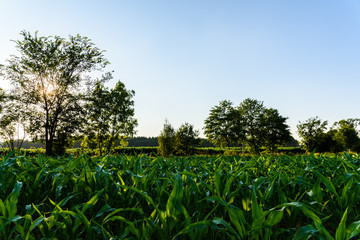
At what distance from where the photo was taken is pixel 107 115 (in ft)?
113

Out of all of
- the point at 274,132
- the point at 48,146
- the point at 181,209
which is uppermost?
the point at 274,132

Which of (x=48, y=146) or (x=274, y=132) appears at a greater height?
(x=274, y=132)

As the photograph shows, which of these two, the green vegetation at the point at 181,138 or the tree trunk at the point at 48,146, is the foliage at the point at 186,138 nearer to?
the green vegetation at the point at 181,138

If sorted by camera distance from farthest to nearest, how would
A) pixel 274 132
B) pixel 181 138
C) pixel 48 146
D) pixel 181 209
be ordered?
pixel 274 132 → pixel 181 138 → pixel 48 146 → pixel 181 209

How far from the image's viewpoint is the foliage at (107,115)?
98.5ft

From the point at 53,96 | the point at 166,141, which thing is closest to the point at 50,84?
the point at 53,96

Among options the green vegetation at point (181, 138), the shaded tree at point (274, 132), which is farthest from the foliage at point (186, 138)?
the shaded tree at point (274, 132)

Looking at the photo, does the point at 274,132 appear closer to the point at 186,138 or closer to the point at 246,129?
the point at 246,129

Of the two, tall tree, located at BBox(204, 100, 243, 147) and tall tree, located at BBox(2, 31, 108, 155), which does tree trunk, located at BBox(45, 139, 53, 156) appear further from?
tall tree, located at BBox(204, 100, 243, 147)

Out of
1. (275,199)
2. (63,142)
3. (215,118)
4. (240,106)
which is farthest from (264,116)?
(275,199)

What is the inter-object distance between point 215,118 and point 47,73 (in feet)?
114

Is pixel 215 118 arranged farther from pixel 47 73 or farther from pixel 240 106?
pixel 47 73

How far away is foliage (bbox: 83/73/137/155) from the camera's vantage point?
30.0 meters

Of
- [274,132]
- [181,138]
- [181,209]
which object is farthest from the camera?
[274,132]
